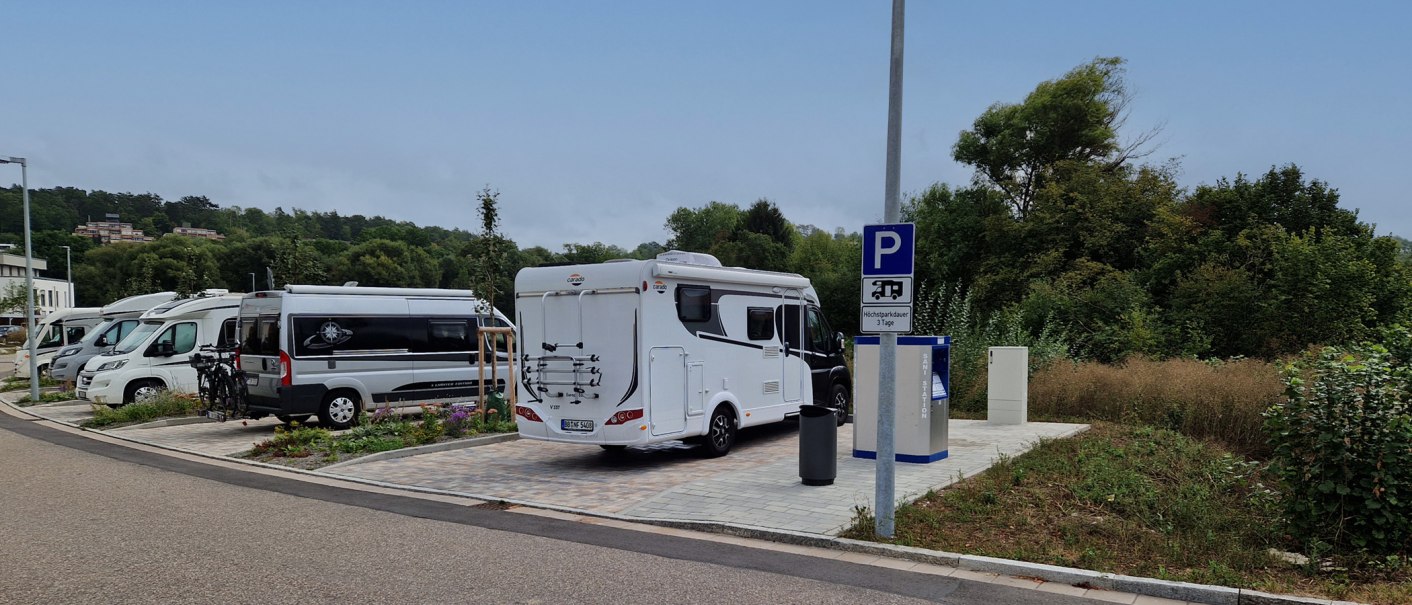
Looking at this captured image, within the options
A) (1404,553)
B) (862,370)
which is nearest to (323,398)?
(862,370)

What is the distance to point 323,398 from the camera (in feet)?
47.2

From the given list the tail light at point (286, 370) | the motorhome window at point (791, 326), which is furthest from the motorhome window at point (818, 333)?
the tail light at point (286, 370)

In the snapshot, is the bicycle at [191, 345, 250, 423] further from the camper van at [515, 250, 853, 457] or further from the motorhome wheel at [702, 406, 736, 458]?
the motorhome wheel at [702, 406, 736, 458]

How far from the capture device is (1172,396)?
1238 centimetres

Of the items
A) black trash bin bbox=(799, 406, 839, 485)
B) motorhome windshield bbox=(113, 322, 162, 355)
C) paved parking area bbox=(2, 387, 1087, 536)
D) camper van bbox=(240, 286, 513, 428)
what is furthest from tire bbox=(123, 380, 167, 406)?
black trash bin bbox=(799, 406, 839, 485)

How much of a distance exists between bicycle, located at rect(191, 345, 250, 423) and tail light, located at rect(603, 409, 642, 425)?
8.03m

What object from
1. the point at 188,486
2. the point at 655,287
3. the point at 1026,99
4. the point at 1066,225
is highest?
the point at 1026,99

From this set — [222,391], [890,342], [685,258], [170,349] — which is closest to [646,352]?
[685,258]

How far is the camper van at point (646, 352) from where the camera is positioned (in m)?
10.0

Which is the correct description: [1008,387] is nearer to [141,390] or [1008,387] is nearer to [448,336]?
[448,336]

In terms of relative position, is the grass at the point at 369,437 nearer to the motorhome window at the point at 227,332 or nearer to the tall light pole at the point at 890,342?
the motorhome window at the point at 227,332

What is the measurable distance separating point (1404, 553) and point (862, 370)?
18.9 ft

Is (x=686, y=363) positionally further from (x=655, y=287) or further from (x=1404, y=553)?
(x=1404, y=553)

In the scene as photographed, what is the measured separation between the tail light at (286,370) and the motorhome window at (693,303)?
24.2 feet
